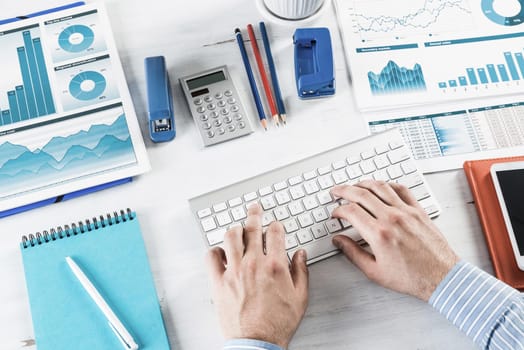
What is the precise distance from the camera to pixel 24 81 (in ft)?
2.73

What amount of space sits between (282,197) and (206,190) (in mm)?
122

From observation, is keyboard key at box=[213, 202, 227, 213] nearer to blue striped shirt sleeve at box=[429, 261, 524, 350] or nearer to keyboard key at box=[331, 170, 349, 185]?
keyboard key at box=[331, 170, 349, 185]

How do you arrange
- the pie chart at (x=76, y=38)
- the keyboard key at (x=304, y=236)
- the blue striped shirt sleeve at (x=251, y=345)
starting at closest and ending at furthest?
the blue striped shirt sleeve at (x=251, y=345) → the keyboard key at (x=304, y=236) → the pie chart at (x=76, y=38)

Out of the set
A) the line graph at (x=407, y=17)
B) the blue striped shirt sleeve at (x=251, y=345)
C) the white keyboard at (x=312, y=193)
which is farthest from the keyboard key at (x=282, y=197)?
the line graph at (x=407, y=17)

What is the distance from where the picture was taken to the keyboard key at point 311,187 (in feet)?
2.50

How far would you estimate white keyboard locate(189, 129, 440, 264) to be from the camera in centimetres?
74

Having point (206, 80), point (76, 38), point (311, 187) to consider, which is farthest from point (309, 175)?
point (76, 38)

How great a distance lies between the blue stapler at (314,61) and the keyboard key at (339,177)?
15 cm

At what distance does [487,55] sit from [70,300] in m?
0.77

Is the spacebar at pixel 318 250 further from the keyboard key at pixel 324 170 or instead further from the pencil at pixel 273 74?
the pencil at pixel 273 74

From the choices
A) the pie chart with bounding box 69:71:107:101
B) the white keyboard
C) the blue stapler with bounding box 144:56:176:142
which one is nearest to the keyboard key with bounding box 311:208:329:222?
the white keyboard

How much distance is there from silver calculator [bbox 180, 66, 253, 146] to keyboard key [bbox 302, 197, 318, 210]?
15 cm

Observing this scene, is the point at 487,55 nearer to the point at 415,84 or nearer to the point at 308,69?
the point at 415,84

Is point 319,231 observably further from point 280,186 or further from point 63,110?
point 63,110
